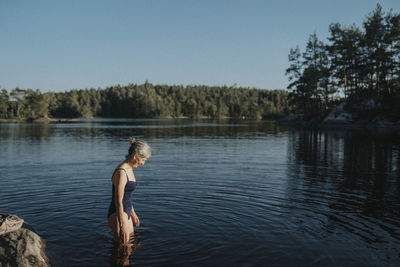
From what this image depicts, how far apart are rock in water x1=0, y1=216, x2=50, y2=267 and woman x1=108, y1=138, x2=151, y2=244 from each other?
1634mm

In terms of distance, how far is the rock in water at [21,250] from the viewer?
6340mm

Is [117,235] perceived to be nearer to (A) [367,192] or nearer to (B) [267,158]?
(A) [367,192]

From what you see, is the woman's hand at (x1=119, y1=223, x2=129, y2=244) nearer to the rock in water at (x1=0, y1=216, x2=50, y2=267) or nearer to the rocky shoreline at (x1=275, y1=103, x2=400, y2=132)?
the rock in water at (x1=0, y1=216, x2=50, y2=267)

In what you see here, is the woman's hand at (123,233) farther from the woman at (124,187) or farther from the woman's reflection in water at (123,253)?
the woman's reflection in water at (123,253)

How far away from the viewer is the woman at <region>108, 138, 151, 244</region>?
21.0 feet

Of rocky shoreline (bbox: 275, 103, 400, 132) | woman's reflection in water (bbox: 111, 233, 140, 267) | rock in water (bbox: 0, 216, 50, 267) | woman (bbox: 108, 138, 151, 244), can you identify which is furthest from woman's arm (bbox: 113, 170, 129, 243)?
rocky shoreline (bbox: 275, 103, 400, 132)

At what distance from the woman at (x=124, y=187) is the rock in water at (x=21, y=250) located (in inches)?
64.3

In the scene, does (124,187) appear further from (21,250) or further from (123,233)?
(21,250)

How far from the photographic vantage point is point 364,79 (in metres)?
73.6

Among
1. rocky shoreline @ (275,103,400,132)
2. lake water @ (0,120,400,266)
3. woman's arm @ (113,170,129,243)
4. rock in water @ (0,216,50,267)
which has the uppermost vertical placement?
rocky shoreline @ (275,103,400,132)

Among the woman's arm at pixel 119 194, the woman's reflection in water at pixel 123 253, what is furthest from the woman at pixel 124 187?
the woman's reflection in water at pixel 123 253

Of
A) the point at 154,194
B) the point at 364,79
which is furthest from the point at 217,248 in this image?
the point at 364,79

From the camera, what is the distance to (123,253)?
7363 millimetres

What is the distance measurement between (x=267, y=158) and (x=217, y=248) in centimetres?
1838
